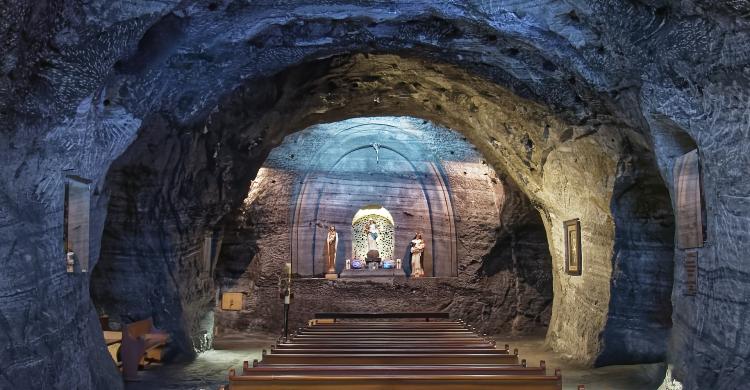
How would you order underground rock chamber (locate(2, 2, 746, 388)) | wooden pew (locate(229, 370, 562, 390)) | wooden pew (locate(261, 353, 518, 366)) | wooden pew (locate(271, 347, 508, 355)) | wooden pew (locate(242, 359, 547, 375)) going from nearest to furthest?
wooden pew (locate(229, 370, 562, 390))
wooden pew (locate(242, 359, 547, 375))
wooden pew (locate(261, 353, 518, 366))
underground rock chamber (locate(2, 2, 746, 388))
wooden pew (locate(271, 347, 508, 355))

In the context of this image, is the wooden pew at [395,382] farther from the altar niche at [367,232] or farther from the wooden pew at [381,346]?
the altar niche at [367,232]

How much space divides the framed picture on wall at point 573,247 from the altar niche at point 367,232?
20.2 feet

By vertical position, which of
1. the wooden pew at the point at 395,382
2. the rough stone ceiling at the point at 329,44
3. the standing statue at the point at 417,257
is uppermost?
the rough stone ceiling at the point at 329,44

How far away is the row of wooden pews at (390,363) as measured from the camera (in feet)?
15.2

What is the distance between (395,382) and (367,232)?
1278cm

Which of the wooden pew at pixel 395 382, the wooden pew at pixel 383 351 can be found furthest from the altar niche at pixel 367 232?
the wooden pew at pixel 395 382

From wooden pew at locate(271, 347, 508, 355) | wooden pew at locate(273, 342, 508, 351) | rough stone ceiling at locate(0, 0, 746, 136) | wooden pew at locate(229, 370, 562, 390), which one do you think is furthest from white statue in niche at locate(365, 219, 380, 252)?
wooden pew at locate(229, 370, 562, 390)

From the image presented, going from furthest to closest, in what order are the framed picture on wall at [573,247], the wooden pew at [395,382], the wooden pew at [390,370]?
the framed picture on wall at [573,247]
the wooden pew at [390,370]
the wooden pew at [395,382]

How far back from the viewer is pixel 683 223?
6777 millimetres

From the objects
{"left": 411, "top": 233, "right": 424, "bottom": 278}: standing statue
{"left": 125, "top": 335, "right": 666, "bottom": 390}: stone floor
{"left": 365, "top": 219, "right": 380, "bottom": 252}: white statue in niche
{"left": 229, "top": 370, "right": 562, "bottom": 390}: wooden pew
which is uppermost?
{"left": 365, "top": 219, "right": 380, "bottom": 252}: white statue in niche

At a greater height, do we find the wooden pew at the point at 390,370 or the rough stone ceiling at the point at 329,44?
the rough stone ceiling at the point at 329,44

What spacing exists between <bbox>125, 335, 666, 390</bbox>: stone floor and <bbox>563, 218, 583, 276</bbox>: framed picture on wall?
1426mm

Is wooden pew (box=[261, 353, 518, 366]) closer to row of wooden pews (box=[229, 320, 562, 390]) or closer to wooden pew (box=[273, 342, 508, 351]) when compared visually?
row of wooden pews (box=[229, 320, 562, 390])

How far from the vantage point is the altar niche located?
Answer: 56.6ft
